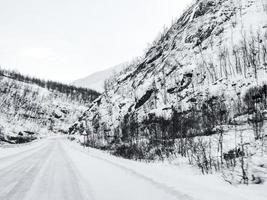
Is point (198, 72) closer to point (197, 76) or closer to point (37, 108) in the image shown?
→ point (197, 76)

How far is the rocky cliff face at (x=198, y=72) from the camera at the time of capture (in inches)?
1580

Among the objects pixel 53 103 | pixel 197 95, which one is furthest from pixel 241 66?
pixel 53 103

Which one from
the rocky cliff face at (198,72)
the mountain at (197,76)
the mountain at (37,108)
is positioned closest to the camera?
the mountain at (197,76)

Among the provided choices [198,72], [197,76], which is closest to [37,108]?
[198,72]

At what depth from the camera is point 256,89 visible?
108 feet

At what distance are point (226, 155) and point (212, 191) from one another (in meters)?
4.77

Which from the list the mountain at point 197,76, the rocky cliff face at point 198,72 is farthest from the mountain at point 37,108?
the rocky cliff face at point 198,72

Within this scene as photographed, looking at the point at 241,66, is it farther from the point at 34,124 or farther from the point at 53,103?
the point at 53,103

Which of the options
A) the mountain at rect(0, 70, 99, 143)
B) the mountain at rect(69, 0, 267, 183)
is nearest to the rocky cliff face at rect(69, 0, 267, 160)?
the mountain at rect(69, 0, 267, 183)

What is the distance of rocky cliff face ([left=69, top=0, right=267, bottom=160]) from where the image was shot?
40.1 metres

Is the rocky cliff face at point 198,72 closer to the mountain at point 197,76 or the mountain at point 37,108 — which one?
the mountain at point 197,76

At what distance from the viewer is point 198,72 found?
54594 mm

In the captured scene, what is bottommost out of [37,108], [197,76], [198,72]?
[197,76]

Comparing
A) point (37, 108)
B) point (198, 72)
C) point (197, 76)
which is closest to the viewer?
point (197, 76)
